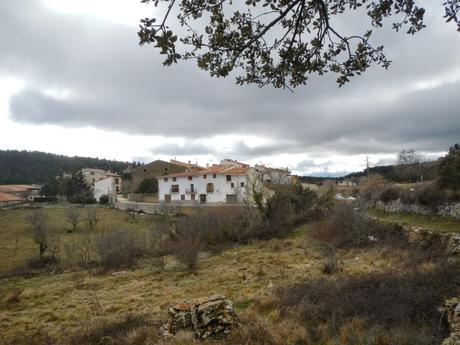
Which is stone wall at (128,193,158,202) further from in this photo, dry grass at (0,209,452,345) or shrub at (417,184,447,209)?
shrub at (417,184,447,209)

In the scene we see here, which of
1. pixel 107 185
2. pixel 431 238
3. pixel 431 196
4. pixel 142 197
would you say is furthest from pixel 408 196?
pixel 107 185

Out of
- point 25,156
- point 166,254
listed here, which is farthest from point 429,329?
point 25,156

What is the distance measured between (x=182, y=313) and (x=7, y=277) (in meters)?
19.9

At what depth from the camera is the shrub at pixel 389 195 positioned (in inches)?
1091

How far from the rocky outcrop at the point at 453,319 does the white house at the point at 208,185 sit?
43.2 meters

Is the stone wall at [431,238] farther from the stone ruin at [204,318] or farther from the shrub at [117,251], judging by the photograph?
the shrub at [117,251]

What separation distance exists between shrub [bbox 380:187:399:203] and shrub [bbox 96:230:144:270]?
728 inches

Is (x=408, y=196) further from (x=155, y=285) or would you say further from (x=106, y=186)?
(x=106, y=186)

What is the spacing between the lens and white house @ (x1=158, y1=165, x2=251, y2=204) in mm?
53594

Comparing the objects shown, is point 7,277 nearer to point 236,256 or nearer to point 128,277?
point 128,277

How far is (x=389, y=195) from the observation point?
93.2ft

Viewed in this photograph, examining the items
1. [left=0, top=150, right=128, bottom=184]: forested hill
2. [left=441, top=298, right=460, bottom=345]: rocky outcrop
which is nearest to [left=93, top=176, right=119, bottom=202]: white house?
[left=0, top=150, right=128, bottom=184]: forested hill

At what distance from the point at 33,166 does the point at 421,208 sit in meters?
143

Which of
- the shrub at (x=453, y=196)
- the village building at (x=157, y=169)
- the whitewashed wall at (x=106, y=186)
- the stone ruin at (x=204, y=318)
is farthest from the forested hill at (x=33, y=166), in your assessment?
the stone ruin at (x=204, y=318)
